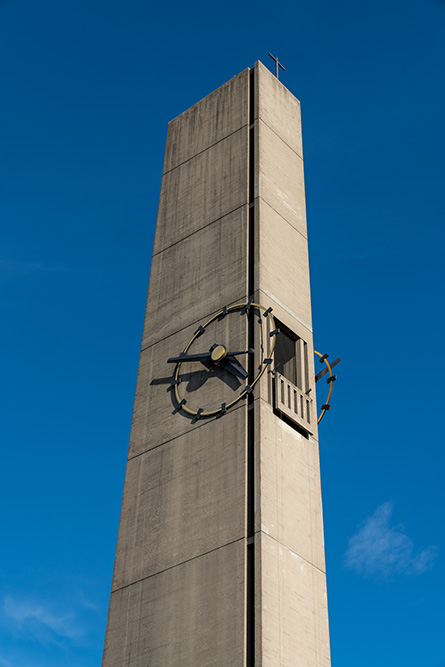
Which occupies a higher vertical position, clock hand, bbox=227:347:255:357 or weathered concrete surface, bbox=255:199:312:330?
weathered concrete surface, bbox=255:199:312:330

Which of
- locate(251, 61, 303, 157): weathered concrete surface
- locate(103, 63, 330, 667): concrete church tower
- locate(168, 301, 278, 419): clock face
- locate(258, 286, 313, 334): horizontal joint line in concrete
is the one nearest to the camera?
locate(103, 63, 330, 667): concrete church tower

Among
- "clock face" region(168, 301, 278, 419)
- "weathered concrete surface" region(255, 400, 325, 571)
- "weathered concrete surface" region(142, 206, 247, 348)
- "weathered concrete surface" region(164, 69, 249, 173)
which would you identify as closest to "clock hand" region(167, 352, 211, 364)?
"clock face" region(168, 301, 278, 419)

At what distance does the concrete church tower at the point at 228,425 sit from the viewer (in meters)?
22.1

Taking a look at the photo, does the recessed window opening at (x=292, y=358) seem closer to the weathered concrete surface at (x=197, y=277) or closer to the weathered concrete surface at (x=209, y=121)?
the weathered concrete surface at (x=197, y=277)

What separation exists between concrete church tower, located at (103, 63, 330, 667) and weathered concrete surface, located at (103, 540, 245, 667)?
4cm

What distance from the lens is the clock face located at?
25.1 meters

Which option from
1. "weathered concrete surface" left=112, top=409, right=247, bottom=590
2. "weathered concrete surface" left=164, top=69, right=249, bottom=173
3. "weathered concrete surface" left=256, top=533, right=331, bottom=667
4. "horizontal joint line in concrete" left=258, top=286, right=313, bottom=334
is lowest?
"weathered concrete surface" left=256, top=533, right=331, bottom=667

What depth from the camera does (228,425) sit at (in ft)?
80.4

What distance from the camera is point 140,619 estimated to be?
923 inches

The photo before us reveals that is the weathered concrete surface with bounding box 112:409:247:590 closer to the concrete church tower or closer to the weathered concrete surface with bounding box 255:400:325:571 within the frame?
the concrete church tower

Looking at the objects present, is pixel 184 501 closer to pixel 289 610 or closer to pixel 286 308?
pixel 289 610

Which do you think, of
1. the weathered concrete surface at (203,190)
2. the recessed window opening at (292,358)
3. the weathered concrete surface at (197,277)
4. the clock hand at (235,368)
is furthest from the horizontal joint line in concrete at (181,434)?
the weathered concrete surface at (203,190)

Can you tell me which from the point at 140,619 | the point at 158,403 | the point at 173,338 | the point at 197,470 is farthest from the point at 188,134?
the point at 140,619

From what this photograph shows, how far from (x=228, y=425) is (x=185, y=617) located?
476 centimetres
